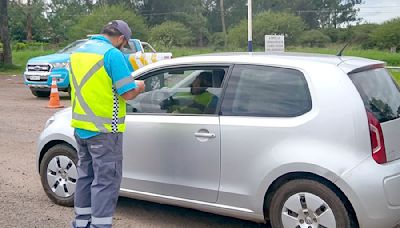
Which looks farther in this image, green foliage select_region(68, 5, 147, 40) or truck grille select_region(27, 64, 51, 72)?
green foliage select_region(68, 5, 147, 40)

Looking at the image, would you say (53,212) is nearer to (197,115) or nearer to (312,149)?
(197,115)

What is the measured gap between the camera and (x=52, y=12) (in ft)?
244

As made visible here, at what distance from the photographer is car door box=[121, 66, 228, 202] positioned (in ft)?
14.4

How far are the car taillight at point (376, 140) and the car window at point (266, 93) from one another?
48cm

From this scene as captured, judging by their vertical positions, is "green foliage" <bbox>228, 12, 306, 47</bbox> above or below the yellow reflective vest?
above

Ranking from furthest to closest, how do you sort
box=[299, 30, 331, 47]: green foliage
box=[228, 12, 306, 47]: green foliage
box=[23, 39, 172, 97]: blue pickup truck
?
1. box=[299, 30, 331, 47]: green foliage
2. box=[228, 12, 306, 47]: green foliage
3. box=[23, 39, 172, 97]: blue pickup truck

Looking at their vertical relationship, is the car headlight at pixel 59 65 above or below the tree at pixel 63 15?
below

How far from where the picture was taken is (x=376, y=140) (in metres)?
3.87

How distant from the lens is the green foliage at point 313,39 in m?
62.4

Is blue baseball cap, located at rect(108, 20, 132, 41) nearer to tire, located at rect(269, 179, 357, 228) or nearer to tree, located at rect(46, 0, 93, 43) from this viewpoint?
tire, located at rect(269, 179, 357, 228)

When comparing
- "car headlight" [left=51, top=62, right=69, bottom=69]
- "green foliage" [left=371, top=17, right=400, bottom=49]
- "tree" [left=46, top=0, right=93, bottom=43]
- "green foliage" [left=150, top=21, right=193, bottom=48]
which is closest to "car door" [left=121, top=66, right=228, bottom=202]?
"car headlight" [left=51, top=62, right=69, bottom=69]

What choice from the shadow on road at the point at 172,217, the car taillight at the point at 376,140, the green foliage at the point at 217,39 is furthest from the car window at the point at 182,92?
the green foliage at the point at 217,39

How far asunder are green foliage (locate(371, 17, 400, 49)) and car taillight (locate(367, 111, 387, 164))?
56843mm

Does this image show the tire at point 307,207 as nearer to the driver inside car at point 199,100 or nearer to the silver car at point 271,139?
the silver car at point 271,139
